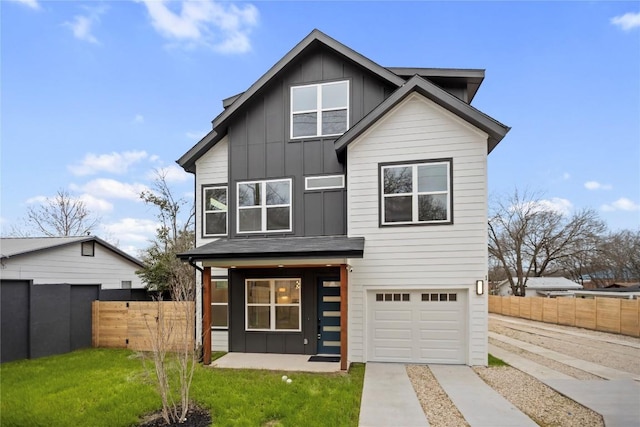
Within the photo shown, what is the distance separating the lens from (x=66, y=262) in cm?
1179

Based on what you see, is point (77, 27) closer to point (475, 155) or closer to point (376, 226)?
point (376, 226)

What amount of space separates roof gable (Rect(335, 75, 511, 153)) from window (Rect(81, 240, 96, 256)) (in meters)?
9.97

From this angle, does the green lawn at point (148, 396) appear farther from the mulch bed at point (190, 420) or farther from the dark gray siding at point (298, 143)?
the dark gray siding at point (298, 143)

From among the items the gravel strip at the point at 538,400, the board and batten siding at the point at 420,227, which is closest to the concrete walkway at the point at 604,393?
the gravel strip at the point at 538,400

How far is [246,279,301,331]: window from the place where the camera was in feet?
31.8

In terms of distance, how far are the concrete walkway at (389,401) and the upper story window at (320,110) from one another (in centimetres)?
619

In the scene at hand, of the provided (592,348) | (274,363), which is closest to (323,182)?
(274,363)

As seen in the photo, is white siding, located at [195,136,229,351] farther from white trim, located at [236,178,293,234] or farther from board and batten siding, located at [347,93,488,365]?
board and batten siding, located at [347,93,488,365]

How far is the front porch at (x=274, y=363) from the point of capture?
8.12 m

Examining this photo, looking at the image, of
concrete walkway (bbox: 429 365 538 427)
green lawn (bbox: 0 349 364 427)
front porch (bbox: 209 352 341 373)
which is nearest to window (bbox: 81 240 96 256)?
green lawn (bbox: 0 349 364 427)

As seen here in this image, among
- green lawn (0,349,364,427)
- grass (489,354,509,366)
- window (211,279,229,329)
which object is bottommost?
grass (489,354,509,366)

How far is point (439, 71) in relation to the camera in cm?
1026

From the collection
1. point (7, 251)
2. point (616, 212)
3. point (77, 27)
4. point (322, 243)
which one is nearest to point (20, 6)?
point (77, 27)

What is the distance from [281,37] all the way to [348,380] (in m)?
10.9
